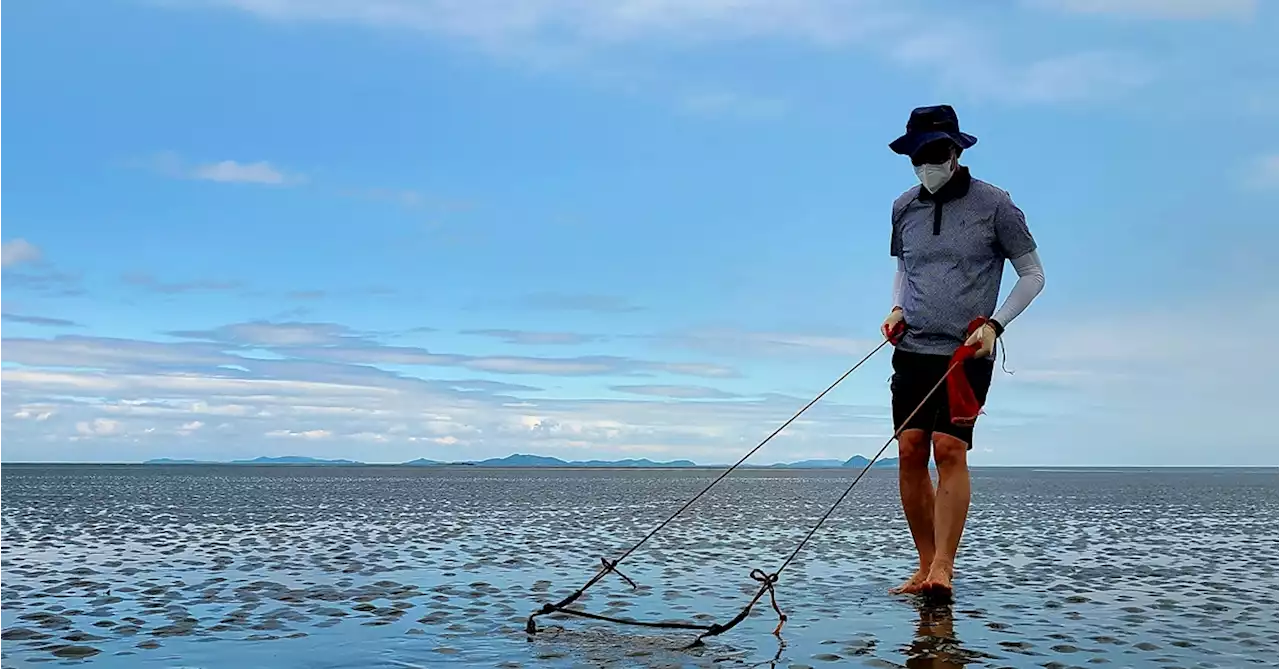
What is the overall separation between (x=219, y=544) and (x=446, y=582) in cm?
564

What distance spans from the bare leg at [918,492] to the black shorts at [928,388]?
104mm

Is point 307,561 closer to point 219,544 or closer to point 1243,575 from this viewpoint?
point 219,544

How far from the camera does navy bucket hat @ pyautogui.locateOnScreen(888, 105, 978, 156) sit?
7.00 m

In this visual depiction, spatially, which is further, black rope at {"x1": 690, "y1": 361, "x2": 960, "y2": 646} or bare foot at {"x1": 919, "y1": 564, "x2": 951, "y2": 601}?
bare foot at {"x1": 919, "y1": 564, "x2": 951, "y2": 601}

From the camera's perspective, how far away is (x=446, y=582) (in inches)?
334

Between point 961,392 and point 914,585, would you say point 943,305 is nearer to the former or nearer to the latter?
point 961,392

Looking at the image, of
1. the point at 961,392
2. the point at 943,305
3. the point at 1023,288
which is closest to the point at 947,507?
the point at 961,392

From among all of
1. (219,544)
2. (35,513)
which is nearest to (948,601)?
(219,544)

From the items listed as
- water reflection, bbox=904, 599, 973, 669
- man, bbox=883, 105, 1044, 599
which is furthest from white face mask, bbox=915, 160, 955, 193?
water reflection, bbox=904, 599, 973, 669

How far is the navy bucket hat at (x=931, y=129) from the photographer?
7.00 m

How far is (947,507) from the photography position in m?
6.99

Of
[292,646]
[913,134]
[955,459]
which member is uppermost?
[913,134]

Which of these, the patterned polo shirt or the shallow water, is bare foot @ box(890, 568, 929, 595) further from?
the patterned polo shirt

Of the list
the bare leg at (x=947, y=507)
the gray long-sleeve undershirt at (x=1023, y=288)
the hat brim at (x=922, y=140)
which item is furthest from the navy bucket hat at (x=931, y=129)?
the bare leg at (x=947, y=507)
